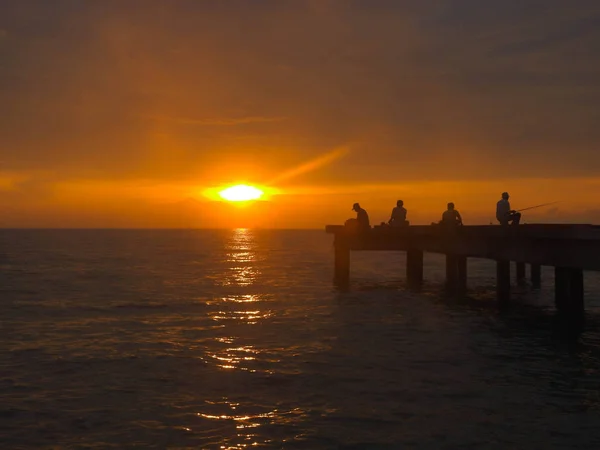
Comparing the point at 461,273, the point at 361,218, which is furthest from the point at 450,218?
the point at 461,273

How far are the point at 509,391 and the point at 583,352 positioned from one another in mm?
5773

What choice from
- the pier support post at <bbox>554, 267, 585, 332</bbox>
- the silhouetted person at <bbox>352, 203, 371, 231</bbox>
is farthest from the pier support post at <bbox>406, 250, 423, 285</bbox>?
the pier support post at <bbox>554, 267, 585, 332</bbox>

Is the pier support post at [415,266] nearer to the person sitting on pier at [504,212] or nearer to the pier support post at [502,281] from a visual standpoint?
the pier support post at [502,281]

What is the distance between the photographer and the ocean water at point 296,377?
10.6m

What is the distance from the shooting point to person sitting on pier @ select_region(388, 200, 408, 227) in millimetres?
34000

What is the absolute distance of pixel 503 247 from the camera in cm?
2577

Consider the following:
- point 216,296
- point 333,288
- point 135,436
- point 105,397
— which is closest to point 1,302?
point 216,296

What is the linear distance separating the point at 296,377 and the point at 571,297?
13.6 metres

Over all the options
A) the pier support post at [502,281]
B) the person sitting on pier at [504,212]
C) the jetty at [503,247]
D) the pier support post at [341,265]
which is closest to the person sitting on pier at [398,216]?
the jetty at [503,247]

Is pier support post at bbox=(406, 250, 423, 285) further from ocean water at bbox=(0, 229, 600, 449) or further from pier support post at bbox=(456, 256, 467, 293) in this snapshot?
ocean water at bbox=(0, 229, 600, 449)

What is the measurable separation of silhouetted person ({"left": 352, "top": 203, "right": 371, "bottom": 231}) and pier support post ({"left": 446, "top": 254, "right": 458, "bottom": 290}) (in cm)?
540

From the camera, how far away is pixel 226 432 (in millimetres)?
10664

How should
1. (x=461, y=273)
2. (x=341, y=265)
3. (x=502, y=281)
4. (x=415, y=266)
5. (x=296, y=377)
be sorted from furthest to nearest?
(x=415, y=266), (x=341, y=265), (x=461, y=273), (x=502, y=281), (x=296, y=377)

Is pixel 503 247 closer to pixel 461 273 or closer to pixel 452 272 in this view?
pixel 452 272
